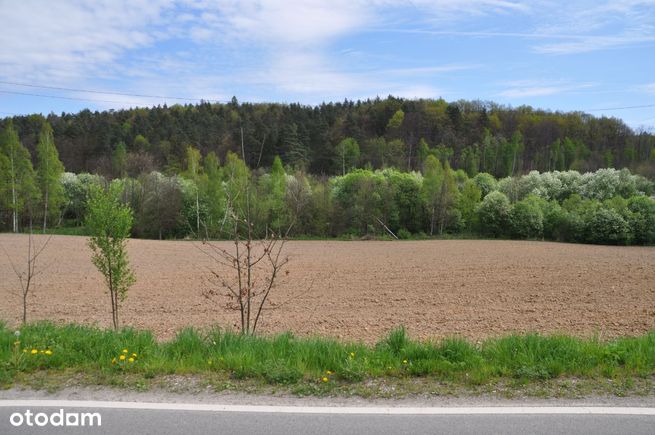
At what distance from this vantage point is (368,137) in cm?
10662

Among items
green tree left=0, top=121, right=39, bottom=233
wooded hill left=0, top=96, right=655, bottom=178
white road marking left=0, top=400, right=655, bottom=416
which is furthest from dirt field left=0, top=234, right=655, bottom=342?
wooded hill left=0, top=96, right=655, bottom=178

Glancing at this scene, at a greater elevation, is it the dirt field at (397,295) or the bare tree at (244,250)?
the bare tree at (244,250)

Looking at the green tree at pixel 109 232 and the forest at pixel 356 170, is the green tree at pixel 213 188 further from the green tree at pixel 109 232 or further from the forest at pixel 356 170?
the green tree at pixel 109 232

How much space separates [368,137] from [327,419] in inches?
4107

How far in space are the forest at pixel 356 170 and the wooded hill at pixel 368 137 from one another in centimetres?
31

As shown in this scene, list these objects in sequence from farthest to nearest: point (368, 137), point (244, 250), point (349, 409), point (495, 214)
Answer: point (368, 137) < point (495, 214) < point (244, 250) < point (349, 409)

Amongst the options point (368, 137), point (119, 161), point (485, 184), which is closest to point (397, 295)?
point (485, 184)

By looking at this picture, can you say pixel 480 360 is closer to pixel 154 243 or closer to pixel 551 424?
pixel 551 424

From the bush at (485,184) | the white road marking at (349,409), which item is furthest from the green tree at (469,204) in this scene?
the white road marking at (349,409)

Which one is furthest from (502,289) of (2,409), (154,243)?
(154,243)

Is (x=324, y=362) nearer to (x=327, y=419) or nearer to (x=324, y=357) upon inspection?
(x=324, y=357)

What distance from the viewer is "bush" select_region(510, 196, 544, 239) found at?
176 ft

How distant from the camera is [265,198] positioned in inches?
2315

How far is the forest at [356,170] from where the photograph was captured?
5316 centimetres
